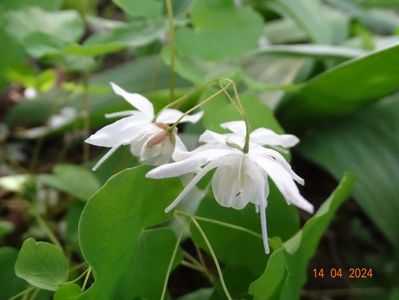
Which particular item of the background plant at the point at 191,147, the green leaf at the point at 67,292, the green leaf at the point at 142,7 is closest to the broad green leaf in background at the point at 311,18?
the background plant at the point at 191,147

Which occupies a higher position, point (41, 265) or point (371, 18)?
point (41, 265)

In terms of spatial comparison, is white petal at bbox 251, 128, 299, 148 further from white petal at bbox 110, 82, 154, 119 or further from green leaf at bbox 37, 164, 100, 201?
green leaf at bbox 37, 164, 100, 201

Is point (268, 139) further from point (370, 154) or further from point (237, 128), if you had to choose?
point (370, 154)

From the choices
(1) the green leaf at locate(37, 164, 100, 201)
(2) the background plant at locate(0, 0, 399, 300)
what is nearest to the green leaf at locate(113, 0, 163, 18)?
(2) the background plant at locate(0, 0, 399, 300)

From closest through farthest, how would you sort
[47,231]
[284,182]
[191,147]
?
1. [284,182]
2. [47,231]
3. [191,147]

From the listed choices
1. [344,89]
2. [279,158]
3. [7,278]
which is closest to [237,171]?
[279,158]
